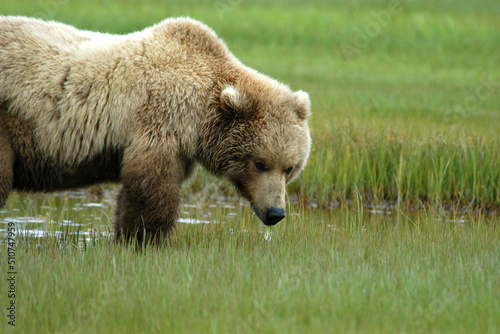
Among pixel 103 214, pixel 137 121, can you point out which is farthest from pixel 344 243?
pixel 103 214

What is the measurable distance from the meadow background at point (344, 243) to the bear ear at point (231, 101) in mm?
1122

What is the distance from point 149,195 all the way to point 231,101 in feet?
3.38

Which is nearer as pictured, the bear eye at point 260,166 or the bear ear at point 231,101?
the bear ear at point 231,101

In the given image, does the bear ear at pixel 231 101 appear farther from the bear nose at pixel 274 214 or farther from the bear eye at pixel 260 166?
the bear nose at pixel 274 214

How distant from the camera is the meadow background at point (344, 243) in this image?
3.99m

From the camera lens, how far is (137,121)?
5527 mm

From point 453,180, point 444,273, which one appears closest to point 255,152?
point 444,273

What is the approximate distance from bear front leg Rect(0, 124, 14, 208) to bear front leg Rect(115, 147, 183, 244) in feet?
2.87

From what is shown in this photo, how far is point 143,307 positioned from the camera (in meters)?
4.00

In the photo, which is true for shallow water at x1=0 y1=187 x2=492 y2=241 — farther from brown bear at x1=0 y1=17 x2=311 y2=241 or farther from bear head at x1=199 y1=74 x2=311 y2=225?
brown bear at x1=0 y1=17 x2=311 y2=241

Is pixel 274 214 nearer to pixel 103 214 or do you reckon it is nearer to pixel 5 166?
pixel 5 166

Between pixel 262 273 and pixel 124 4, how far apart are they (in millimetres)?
23961

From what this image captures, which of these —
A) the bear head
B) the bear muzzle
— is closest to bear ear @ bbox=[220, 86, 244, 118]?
the bear head

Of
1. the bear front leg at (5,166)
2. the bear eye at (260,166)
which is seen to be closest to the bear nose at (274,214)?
the bear eye at (260,166)
